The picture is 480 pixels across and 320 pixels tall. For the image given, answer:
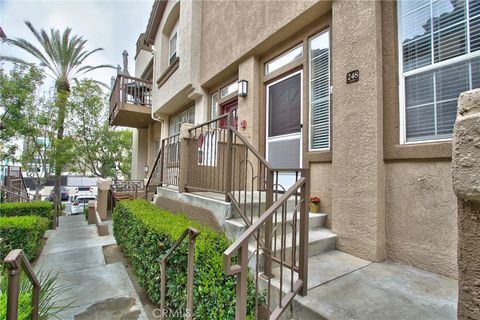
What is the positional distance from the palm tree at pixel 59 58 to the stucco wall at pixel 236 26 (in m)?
9.30

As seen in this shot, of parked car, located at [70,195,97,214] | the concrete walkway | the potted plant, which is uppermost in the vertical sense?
the potted plant

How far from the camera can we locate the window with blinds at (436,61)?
8.77ft

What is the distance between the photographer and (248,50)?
5215 mm

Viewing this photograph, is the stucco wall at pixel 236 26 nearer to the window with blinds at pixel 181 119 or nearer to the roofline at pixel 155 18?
the window with blinds at pixel 181 119

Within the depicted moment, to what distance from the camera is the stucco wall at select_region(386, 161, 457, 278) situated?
261 centimetres

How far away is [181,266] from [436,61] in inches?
153

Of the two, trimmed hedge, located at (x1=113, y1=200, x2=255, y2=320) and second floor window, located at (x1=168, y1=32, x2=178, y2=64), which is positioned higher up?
second floor window, located at (x1=168, y1=32, x2=178, y2=64)

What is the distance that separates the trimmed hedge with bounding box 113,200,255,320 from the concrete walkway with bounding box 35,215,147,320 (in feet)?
1.07

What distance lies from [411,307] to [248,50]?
16.4ft

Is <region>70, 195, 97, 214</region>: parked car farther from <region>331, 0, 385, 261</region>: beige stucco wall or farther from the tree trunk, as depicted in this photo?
<region>331, 0, 385, 261</region>: beige stucco wall

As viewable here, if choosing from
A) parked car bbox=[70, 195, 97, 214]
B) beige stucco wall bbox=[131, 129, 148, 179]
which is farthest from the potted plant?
parked car bbox=[70, 195, 97, 214]

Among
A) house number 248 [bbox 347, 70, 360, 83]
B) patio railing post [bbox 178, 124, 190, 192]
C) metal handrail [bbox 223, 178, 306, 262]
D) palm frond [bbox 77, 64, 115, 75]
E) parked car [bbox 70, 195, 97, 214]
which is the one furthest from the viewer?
parked car [bbox 70, 195, 97, 214]

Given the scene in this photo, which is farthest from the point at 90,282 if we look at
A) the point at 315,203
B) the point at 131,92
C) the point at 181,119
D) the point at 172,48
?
the point at 131,92

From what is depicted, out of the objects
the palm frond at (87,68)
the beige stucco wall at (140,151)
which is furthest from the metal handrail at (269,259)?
the palm frond at (87,68)
